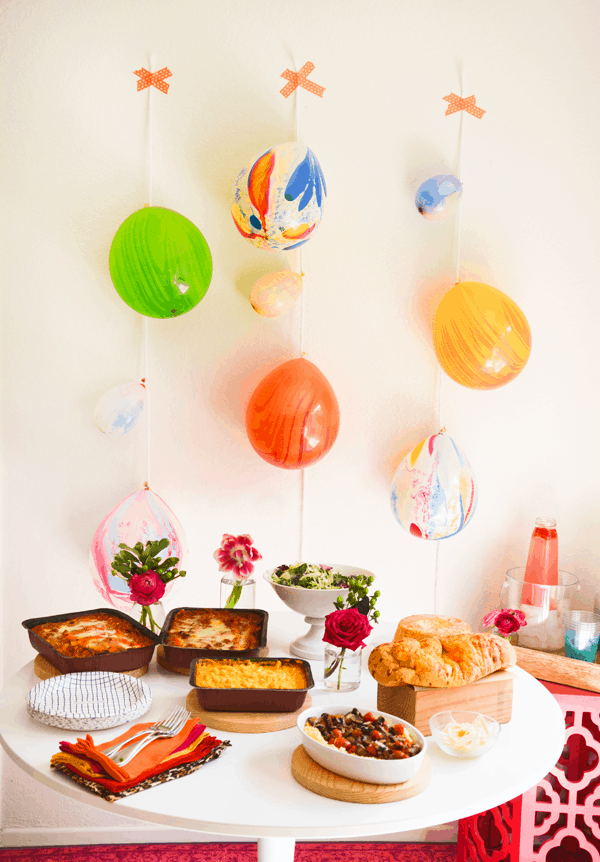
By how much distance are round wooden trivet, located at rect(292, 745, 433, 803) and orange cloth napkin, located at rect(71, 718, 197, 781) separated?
21cm

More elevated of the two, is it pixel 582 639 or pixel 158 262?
pixel 158 262

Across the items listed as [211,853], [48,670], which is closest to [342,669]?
[48,670]

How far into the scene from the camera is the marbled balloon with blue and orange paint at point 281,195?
1.72 metres

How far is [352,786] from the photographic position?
1.00 m

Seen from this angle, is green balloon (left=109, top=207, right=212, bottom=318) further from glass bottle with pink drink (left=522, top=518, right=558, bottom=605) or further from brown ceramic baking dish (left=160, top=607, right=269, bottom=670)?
glass bottle with pink drink (left=522, top=518, right=558, bottom=605)

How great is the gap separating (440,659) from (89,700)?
667 millimetres

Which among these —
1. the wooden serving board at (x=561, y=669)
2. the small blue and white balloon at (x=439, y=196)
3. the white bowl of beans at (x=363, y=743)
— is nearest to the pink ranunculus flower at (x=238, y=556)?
the white bowl of beans at (x=363, y=743)

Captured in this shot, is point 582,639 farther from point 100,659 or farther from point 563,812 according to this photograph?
point 100,659

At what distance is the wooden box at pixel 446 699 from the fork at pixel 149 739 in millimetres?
375

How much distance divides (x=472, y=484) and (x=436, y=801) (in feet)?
3.50

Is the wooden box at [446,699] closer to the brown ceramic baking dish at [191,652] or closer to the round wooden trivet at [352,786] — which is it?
the round wooden trivet at [352,786]

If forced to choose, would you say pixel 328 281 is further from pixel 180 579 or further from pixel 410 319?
pixel 180 579

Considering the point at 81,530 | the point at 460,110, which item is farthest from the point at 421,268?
the point at 81,530

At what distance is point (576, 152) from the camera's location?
83.9 inches
